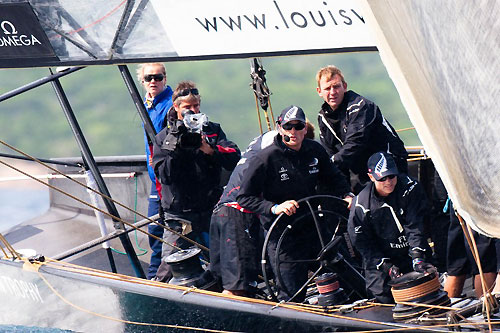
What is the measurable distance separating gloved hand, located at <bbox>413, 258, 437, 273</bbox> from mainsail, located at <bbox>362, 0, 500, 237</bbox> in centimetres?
141

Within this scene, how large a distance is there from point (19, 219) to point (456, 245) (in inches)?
253

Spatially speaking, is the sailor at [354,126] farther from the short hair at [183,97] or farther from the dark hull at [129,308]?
the dark hull at [129,308]

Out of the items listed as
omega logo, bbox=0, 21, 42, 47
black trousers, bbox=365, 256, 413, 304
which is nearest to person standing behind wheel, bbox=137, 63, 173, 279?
omega logo, bbox=0, 21, 42, 47

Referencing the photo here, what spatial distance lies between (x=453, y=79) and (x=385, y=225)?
1.92 m

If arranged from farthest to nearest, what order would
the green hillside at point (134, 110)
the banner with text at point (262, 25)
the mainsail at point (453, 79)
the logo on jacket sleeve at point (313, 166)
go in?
1. the green hillside at point (134, 110)
2. the logo on jacket sleeve at point (313, 166)
3. the banner with text at point (262, 25)
4. the mainsail at point (453, 79)

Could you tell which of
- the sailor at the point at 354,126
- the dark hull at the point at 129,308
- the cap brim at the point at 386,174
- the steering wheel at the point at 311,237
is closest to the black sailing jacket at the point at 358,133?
the sailor at the point at 354,126

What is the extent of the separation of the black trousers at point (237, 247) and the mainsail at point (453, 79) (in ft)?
6.45

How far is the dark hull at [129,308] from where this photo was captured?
4.35 metres

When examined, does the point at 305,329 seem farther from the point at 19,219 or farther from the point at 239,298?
the point at 19,219

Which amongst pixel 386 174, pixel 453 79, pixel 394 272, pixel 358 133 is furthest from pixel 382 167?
pixel 453 79

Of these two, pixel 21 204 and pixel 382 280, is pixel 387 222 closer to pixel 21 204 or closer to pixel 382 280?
pixel 382 280

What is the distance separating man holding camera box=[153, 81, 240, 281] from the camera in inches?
195

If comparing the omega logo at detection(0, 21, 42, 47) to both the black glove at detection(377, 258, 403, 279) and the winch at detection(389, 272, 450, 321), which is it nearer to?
the black glove at detection(377, 258, 403, 279)

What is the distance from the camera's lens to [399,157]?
17.3ft
